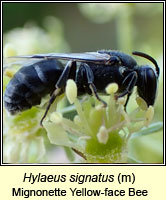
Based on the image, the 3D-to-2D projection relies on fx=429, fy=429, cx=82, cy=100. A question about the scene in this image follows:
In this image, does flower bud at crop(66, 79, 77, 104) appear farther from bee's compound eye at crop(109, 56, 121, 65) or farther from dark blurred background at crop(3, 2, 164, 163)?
dark blurred background at crop(3, 2, 164, 163)

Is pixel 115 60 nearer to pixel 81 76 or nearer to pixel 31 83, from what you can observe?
pixel 81 76

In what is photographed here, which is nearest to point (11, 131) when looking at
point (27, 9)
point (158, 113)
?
point (158, 113)

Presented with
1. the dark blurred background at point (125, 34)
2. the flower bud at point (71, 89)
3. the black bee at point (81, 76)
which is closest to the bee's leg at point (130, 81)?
the black bee at point (81, 76)

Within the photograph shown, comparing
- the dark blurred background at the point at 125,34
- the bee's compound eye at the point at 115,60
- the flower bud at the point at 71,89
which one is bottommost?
the flower bud at the point at 71,89

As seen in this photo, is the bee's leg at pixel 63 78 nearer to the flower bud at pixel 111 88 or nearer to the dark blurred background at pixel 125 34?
the flower bud at pixel 111 88

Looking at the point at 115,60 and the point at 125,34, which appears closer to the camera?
the point at 115,60

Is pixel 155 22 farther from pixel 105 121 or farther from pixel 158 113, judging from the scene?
pixel 105 121

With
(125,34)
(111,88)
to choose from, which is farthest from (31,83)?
(125,34)

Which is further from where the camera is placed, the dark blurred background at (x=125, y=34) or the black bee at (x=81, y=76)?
the dark blurred background at (x=125, y=34)

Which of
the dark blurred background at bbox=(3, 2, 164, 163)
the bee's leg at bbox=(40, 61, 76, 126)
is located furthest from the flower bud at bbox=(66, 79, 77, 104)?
the dark blurred background at bbox=(3, 2, 164, 163)
